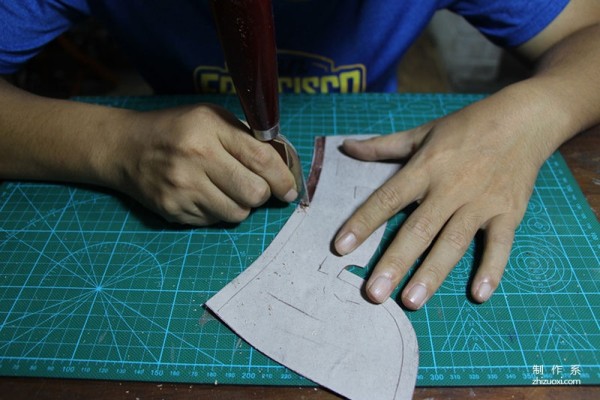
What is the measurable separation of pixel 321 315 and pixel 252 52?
0.42 m

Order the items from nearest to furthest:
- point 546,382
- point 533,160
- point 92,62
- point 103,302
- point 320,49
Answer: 1. point 546,382
2. point 103,302
3. point 533,160
4. point 320,49
5. point 92,62

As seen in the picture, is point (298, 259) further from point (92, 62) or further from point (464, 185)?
point (92, 62)

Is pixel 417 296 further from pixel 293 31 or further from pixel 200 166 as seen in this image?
pixel 293 31

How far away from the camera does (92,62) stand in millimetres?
2371

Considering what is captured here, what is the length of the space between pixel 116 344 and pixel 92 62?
2.20 meters

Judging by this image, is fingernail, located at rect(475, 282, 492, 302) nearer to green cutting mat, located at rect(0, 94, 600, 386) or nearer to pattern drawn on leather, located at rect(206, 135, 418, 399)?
green cutting mat, located at rect(0, 94, 600, 386)

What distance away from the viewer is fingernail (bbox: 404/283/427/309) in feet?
2.22

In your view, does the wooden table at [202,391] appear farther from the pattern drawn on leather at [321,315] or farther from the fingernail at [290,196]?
the fingernail at [290,196]

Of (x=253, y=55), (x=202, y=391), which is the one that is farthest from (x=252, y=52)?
(x=202, y=391)

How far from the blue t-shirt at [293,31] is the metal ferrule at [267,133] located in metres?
0.47

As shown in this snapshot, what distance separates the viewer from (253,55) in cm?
53

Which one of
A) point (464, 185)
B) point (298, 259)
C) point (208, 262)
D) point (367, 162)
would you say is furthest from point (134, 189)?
point (464, 185)

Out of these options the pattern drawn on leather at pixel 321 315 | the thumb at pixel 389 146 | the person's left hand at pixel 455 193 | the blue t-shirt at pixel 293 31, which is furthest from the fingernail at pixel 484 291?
the blue t-shirt at pixel 293 31

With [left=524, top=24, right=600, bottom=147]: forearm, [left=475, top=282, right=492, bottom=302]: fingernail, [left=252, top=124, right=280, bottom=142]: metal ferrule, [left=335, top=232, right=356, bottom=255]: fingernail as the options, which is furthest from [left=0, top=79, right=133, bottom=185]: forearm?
[left=524, top=24, right=600, bottom=147]: forearm
